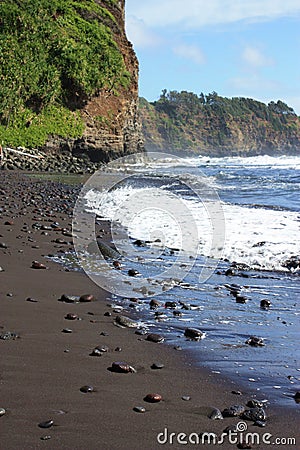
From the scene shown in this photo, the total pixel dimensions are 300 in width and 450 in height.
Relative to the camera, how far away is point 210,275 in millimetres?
6426

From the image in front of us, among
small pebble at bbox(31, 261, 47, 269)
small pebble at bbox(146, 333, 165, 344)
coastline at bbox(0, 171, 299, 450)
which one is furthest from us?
small pebble at bbox(31, 261, 47, 269)

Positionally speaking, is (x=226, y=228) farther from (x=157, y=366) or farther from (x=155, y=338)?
(x=157, y=366)

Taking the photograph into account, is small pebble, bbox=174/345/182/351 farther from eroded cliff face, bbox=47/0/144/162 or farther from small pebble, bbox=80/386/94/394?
eroded cliff face, bbox=47/0/144/162

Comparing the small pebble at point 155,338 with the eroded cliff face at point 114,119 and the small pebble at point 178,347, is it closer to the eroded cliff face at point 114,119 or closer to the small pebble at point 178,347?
the small pebble at point 178,347

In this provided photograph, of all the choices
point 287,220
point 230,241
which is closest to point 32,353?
point 230,241

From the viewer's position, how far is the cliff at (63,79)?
117 feet

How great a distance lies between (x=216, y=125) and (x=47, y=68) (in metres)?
119

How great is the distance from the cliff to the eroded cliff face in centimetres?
8

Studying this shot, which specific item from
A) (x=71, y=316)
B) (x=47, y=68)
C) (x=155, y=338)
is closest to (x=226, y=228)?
(x=71, y=316)

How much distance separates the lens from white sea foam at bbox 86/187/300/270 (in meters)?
7.73

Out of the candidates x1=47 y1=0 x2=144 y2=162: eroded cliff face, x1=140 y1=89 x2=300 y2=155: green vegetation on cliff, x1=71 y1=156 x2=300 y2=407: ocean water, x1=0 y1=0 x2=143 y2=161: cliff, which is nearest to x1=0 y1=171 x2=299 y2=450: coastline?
x1=71 y1=156 x2=300 y2=407: ocean water

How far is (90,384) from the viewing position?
291 cm

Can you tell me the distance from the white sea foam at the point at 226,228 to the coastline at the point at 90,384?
11.3 ft

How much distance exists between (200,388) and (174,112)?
15187 centimetres
